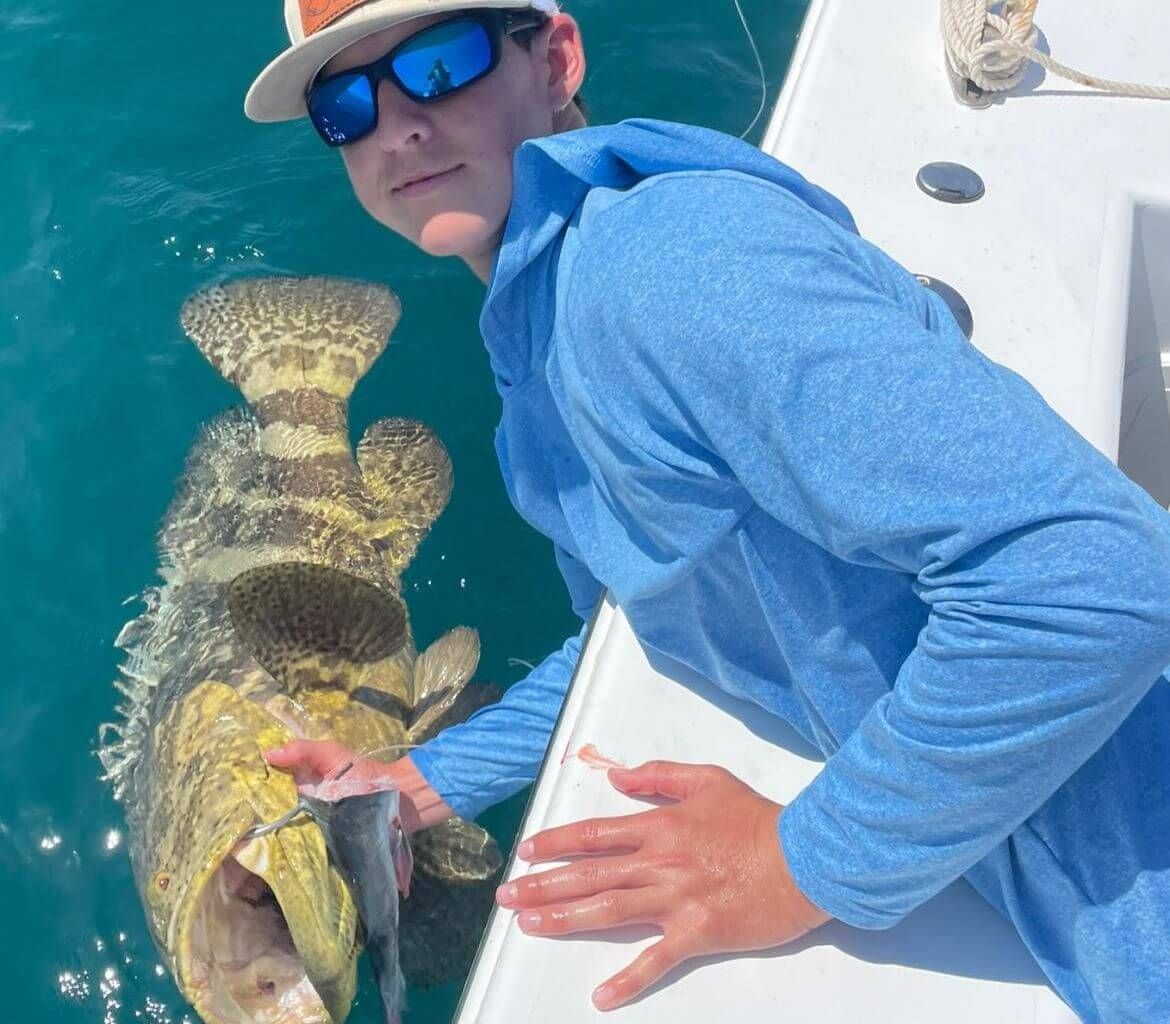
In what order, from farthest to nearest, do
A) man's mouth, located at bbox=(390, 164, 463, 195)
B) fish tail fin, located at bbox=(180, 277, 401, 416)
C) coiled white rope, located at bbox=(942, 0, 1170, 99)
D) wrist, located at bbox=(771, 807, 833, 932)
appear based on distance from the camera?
Answer: fish tail fin, located at bbox=(180, 277, 401, 416)
coiled white rope, located at bbox=(942, 0, 1170, 99)
man's mouth, located at bbox=(390, 164, 463, 195)
wrist, located at bbox=(771, 807, 833, 932)

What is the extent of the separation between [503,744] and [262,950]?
2.52ft

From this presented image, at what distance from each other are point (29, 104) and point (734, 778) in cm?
580

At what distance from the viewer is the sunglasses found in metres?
2.05

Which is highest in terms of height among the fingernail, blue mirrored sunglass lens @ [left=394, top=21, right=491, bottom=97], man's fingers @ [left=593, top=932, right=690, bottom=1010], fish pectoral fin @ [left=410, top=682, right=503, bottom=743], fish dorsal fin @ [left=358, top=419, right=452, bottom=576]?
blue mirrored sunglass lens @ [left=394, top=21, right=491, bottom=97]

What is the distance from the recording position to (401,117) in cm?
211

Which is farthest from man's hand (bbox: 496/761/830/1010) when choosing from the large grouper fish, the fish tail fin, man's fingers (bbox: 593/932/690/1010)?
the fish tail fin

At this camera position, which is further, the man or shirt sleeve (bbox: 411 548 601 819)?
shirt sleeve (bbox: 411 548 601 819)

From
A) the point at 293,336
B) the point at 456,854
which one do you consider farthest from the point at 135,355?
the point at 456,854

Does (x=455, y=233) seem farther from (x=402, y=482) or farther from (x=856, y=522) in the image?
(x=402, y=482)

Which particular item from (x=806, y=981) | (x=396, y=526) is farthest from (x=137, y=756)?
(x=806, y=981)

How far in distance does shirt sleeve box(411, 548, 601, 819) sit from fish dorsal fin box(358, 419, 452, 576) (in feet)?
5.36

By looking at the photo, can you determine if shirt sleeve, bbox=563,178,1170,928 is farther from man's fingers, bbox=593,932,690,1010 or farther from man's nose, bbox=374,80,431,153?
man's nose, bbox=374,80,431,153

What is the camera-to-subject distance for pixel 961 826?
1528 mm

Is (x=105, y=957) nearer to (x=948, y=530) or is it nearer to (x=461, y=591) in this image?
(x=461, y=591)
